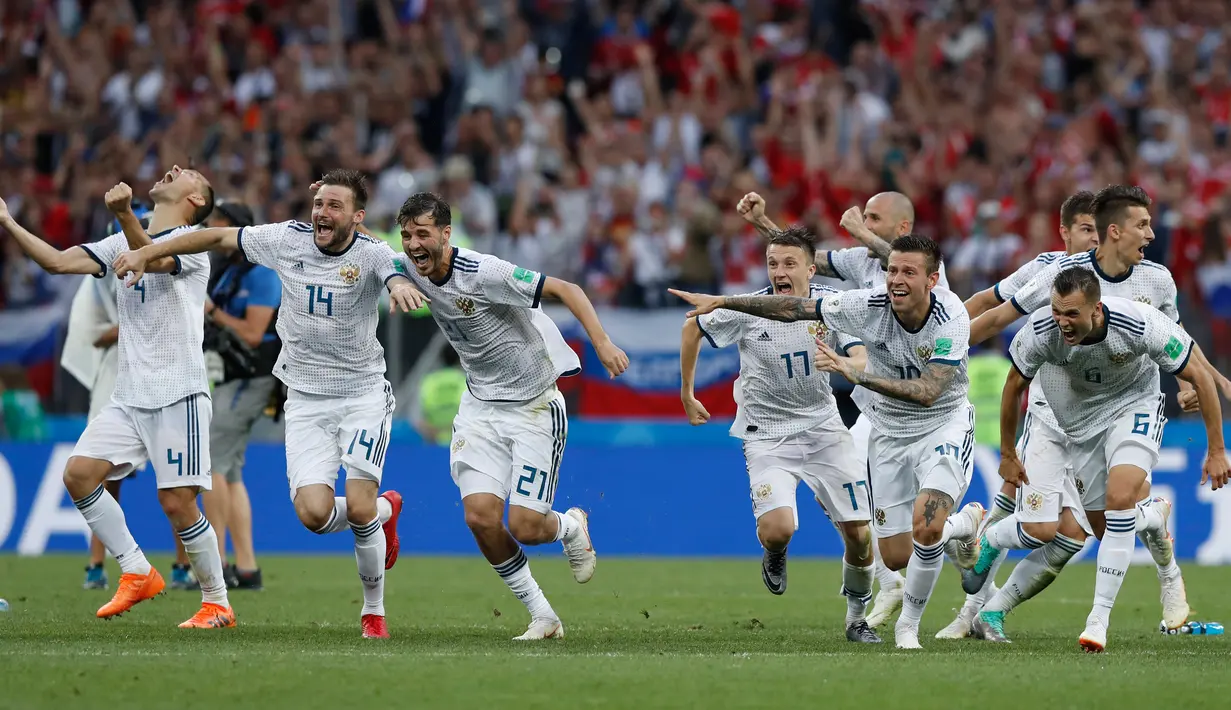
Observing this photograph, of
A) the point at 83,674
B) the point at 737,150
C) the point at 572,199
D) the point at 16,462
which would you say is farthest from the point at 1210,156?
the point at 83,674

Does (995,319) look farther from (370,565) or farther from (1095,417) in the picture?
(370,565)

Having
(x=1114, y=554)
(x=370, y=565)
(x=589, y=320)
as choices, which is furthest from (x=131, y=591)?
(x=1114, y=554)

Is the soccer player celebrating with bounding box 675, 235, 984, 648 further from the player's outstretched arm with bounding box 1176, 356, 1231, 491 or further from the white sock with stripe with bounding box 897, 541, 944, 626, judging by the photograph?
the player's outstretched arm with bounding box 1176, 356, 1231, 491

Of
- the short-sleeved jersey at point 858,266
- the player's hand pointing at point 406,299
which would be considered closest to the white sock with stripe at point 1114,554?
the short-sleeved jersey at point 858,266

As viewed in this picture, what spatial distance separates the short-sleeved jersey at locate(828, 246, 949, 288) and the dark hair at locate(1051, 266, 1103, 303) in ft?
7.12

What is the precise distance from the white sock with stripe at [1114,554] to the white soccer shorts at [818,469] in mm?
1420

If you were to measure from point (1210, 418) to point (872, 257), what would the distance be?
262cm

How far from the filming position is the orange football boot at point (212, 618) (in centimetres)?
1023

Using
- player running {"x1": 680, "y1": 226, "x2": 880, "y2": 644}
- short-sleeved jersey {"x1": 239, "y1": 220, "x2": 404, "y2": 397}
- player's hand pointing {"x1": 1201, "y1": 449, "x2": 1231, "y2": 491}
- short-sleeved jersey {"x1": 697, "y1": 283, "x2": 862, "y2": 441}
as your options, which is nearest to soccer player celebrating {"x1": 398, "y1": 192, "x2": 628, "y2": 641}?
short-sleeved jersey {"x1": 239, "y1": 220, "x2": 404, "y2": 397}

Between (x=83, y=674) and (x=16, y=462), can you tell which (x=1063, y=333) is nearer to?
(x=83, y=674)

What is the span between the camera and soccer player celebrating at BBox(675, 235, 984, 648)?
9547 millimetres

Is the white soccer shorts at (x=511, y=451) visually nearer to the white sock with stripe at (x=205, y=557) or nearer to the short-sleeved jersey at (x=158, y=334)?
the white sock with stripe at (x=205, y=557)

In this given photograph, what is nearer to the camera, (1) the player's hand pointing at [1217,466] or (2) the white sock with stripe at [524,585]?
(1) the player's hand pointing at [1217,466]

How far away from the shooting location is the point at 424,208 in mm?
9664
